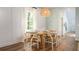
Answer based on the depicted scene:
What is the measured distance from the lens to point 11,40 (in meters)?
1.67

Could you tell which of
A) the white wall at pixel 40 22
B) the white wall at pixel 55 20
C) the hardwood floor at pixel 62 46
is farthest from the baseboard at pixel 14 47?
the white wall at pixel 55 20

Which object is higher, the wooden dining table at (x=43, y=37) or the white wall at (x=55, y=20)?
the white wall at (x=55, y=20)

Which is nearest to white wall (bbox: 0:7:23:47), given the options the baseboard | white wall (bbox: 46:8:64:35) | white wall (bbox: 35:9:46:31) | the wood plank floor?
the baseboard

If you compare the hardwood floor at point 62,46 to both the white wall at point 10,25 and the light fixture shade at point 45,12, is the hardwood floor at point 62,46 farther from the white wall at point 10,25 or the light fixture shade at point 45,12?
the light fixture shade at point 45,12

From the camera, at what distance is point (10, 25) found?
164 centimetres

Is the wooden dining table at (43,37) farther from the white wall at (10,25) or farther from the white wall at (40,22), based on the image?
the white wall at (10,25)

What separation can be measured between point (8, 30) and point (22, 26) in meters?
0.20

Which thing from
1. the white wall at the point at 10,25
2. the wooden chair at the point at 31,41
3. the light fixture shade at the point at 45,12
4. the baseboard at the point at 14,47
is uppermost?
the light fixture shade at the point at 45,12

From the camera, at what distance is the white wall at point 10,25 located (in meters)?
1.60

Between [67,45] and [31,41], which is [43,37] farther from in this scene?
[67,45]

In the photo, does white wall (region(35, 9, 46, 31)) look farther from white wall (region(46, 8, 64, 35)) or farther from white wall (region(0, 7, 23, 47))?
white wall (region(0, 7, 23, 47))
